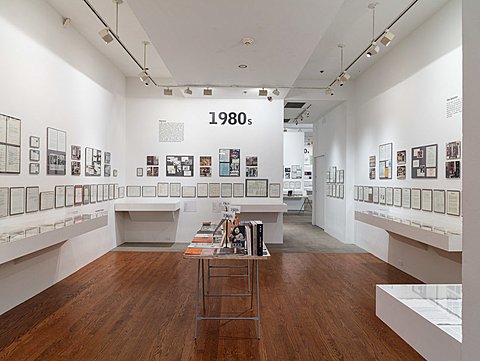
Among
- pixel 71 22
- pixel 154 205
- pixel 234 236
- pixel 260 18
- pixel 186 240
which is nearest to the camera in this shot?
pixel 234 236

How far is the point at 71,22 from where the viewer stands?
17.9 feet

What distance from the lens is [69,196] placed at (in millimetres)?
5496

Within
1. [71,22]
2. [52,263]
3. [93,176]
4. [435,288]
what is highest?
[71,22]

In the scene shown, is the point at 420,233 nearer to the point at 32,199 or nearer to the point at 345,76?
the point at 345,76

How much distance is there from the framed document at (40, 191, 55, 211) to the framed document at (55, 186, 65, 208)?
98 mm

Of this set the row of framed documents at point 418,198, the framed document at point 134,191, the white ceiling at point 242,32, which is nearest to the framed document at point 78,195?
the framed document at point 134,191

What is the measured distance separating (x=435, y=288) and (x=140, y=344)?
2.61 metres

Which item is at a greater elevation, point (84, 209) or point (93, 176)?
point (93, 176)

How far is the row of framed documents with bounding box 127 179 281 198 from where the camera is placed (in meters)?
8.22

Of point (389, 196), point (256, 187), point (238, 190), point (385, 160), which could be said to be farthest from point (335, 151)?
point (389, 196)

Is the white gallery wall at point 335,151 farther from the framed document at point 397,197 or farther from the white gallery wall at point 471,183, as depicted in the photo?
the white gallery wall at point 471,183

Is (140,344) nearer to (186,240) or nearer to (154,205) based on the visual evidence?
(154,205)

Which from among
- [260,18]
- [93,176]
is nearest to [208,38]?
[260,18]

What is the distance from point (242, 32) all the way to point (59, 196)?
11.6 feet
